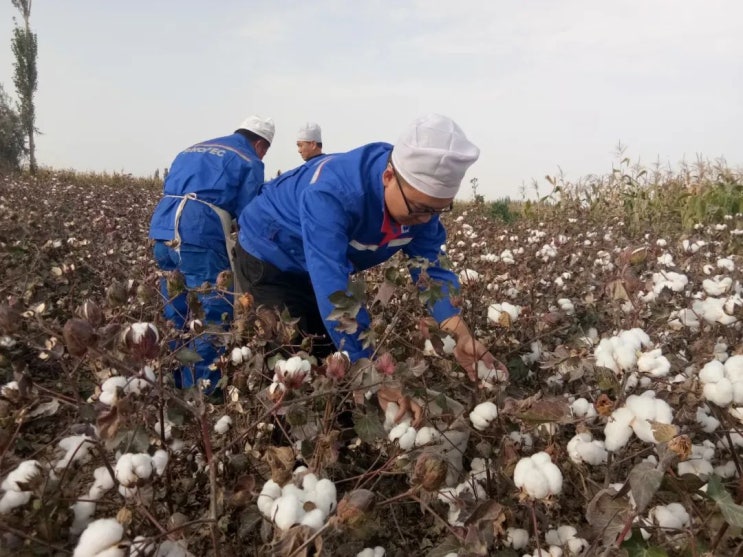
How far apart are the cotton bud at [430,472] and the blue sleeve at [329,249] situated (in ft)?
2.55

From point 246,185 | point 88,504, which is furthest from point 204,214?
point 88,504

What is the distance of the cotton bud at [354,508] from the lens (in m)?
0.74

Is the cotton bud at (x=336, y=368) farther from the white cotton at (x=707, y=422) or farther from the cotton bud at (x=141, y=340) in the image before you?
the white cotton at (x=707, y=422)

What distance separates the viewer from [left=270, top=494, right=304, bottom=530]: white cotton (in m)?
0.75

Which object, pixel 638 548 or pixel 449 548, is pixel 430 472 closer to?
pixel 449 548

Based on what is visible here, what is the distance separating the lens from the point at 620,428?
0.92 m

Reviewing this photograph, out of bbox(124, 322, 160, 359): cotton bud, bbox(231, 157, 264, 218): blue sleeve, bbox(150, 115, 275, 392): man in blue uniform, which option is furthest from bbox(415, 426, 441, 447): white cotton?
bbox(231, 157, 264, 218): blue sleeve

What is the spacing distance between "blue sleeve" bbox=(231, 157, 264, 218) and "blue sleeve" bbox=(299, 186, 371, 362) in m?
1.21

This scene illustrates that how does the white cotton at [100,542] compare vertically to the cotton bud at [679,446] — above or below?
below

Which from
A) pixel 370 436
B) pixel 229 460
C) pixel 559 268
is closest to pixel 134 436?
pixel 229 460

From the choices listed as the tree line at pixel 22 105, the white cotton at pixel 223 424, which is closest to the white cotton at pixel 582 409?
the white cotton at pixel 223 424

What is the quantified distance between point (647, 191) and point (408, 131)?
7512 millimetres

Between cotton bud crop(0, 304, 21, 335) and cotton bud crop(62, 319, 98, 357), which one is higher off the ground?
cotton bud crop(62, 319, 98, 357)

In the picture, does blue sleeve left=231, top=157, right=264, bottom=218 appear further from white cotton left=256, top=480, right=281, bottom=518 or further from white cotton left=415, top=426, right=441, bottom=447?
Answer: white cotton left=256, top=480, right=281, bottom=518
